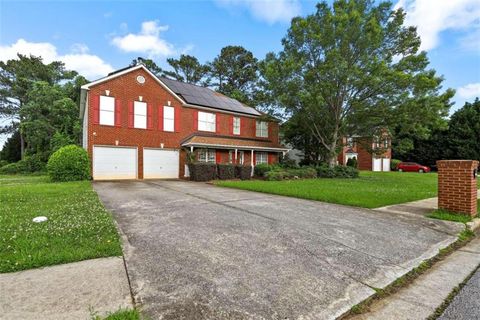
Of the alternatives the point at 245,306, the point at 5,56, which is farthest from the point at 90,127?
the point at 5,56

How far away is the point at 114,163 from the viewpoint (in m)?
15.7

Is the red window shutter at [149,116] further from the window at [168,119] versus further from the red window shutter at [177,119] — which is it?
the red window shutter at [177,119]

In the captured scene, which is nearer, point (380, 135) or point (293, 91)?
point (293, 91)

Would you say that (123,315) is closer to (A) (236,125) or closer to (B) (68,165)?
(B) (68,165)

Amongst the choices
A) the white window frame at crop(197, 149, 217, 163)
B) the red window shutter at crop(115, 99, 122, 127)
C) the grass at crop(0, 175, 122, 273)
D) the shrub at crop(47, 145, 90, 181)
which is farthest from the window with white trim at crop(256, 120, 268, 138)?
the grass at crop(0, 175, 122, 273)

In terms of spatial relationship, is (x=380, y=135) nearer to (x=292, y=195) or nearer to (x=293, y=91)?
(x=293, y=91)

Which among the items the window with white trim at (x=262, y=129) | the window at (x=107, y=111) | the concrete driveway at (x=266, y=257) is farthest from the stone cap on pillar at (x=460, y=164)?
the window with white trim at (x=262, y=129)

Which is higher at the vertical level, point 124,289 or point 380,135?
point 380,135

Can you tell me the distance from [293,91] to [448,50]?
8541mm

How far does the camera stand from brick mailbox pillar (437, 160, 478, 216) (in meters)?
5.77

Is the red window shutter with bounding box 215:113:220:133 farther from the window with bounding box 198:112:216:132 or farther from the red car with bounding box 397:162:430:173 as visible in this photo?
the red car with bounding box 397:162:430:173

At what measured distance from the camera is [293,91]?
59.2ft

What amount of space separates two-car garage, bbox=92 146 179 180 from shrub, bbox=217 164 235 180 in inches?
129

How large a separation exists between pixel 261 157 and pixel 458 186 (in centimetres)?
1618
